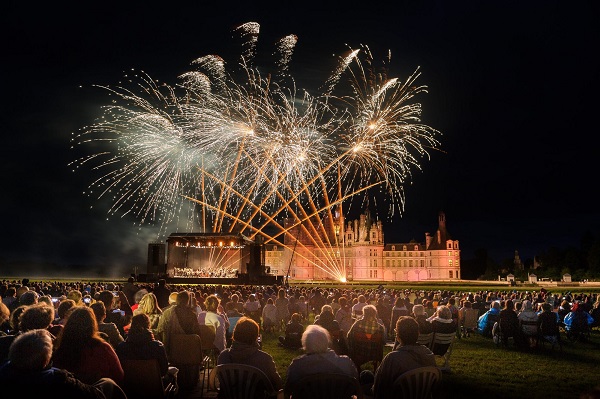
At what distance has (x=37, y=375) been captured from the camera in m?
2.96

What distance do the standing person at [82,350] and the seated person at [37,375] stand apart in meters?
1.20

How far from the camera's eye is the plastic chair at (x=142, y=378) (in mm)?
5070

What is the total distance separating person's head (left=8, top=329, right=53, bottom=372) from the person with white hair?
6.77ft

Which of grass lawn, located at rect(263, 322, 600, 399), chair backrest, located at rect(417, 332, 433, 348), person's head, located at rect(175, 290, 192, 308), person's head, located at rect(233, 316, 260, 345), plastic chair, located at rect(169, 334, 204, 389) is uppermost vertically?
person's head, located at rect(175, 290, 192, 308)

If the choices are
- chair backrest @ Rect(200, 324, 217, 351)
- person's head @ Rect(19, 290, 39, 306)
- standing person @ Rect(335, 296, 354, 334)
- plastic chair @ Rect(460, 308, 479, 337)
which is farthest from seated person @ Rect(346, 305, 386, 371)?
plastic chair @ Rect(460, 308, 479, 337)

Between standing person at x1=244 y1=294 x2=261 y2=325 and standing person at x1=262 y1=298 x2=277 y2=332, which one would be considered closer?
standing person at x1=262 y1=298 x2=277 y2=332

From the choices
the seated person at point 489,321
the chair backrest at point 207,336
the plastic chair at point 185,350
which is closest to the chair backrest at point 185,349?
the plastic chair at point 185,350

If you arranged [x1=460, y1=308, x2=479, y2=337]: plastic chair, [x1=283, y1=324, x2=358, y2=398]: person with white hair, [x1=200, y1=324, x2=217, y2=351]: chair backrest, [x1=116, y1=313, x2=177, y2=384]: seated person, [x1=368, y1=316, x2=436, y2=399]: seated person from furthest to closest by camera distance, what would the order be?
[x1=460, y1=308, x2=479, y2=337]: plastic chair
[x1=200, y1=324, x2=217, y2=351]: chair backrest
[x1=116, y1=313, x2=177, y2=384]: seated person
[x1=368, y1=316, x2=436, y2=399]: seated person
[x1=283, y1=324, x2=358, y2=398]: person with white hair

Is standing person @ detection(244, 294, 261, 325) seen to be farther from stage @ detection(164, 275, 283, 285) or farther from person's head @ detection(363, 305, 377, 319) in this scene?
stage @ detection(164, 275, 283, 285)

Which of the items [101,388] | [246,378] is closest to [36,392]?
[101,388]

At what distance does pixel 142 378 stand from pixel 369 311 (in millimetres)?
3646

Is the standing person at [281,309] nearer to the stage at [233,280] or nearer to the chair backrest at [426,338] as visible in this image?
the chair backrest at [426,338]

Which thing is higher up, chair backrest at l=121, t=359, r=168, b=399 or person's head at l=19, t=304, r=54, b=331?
person's head at l=19, t=304, r=54, b=331

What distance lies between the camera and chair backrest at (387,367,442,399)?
4434 mm
